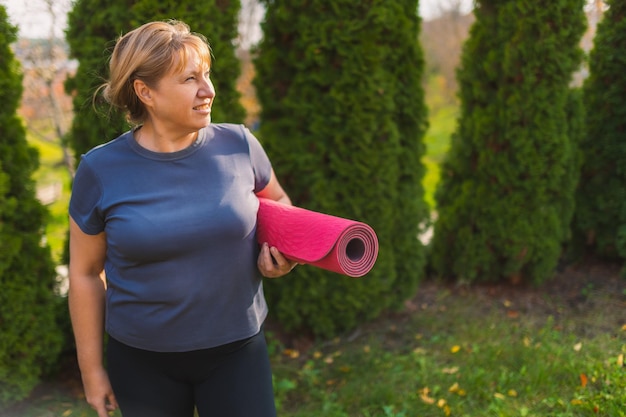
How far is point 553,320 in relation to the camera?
13.7ft

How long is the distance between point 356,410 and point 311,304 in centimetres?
89

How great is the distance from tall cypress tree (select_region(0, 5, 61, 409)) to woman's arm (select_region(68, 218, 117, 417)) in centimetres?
104

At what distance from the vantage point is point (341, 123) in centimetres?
380

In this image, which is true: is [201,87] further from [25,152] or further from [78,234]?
[25,152]

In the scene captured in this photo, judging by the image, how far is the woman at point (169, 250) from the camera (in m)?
1.83

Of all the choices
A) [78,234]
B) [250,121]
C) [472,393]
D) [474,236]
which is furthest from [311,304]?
[250,121]

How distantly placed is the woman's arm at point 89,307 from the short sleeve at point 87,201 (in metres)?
0.04

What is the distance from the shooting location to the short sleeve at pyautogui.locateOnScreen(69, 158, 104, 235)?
6.04 ft

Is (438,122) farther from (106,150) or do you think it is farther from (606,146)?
(106,150)

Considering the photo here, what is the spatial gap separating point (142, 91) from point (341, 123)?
81.7 inches

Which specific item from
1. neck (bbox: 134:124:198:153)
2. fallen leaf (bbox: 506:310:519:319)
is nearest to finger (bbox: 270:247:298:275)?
neck (bbox: 134:124:198:153)

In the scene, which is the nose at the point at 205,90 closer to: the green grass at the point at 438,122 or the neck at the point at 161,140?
the neck at the point at 161,140

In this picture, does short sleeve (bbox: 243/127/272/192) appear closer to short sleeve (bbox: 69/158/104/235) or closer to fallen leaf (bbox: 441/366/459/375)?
short sleeve (bbox: 69/158/104/235)

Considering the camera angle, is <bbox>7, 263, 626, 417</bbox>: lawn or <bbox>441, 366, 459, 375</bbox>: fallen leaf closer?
<bbox>7, 263, 626, 417</bbox>: lawn
